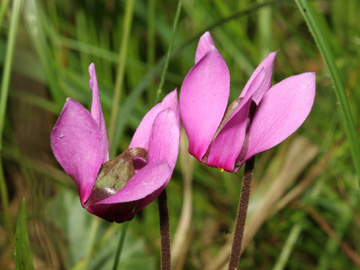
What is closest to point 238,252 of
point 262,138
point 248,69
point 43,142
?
point 262,138

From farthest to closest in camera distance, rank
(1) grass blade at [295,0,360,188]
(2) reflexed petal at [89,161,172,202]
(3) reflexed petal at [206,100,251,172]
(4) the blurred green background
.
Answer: (4) the blurred green background < (1) grass blade at [295,0,360,188] < (3) reflexed petal at [206,100,251,172] < (2) reflexed petal at [89,161,172,202]

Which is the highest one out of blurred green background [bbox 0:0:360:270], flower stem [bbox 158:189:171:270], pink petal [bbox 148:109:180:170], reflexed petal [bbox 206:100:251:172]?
pink petal [bbox 148:109:180:170]

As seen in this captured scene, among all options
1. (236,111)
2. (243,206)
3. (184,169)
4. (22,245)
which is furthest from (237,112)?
(184,169)

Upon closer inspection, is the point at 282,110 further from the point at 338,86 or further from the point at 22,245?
the point at 22,245

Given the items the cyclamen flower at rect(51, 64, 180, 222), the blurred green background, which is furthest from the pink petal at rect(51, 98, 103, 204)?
the blurred green background

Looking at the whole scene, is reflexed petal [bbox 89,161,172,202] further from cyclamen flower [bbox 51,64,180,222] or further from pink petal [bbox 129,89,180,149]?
pink petal [bbox 129,89,180,149]

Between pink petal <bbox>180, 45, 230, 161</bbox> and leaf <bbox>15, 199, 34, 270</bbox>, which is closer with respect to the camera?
pink petal <bbox>180, 45, 230, 161</bbox>

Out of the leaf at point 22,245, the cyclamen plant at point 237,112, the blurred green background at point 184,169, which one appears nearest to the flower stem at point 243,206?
the cyclamen plant at point 237,112

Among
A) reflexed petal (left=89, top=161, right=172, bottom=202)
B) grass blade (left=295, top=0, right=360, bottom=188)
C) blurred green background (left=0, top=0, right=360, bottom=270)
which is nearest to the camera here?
reflexed petal (left=89, top=161, right=172, bottom=202)
